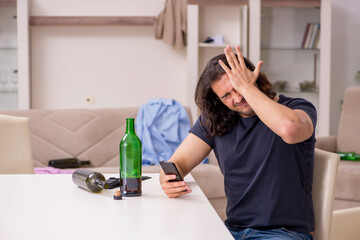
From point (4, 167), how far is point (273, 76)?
304 centimetres

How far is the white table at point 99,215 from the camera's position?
3.58 feet

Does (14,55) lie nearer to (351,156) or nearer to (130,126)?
(351,156)

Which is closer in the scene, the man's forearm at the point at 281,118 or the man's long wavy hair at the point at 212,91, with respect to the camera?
the man's forearm at the point at 281,118

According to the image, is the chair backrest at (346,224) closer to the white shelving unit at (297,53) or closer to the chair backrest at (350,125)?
the chair backrest at (350,125)

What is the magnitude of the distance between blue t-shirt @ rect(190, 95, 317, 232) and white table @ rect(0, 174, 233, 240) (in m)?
0.17

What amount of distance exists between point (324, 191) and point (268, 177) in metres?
0.18

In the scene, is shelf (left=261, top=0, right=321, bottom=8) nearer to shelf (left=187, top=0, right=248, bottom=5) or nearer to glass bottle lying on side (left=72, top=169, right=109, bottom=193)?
shelf (left=187, top=0, right=248, bottom=5)

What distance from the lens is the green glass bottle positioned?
4.88ft

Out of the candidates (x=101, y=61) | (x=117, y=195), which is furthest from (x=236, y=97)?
(x=101, y=61)

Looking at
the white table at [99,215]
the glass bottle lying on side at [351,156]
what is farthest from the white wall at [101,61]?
the white table at [99,215]

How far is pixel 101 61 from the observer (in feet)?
15.7

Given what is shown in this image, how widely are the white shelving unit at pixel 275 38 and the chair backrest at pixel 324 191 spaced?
9.82ft

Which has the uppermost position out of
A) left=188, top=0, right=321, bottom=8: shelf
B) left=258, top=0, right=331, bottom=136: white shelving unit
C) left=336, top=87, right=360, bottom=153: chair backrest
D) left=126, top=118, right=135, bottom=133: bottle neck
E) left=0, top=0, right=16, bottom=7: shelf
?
left=188, top=0, right=321, bottom=8: shelf

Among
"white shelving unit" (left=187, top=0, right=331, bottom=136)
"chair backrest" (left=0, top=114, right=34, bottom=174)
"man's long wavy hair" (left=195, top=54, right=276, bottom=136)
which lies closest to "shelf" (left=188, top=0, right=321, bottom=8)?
"white shelving unit" (left=187, top=0, right=331, bottom=136)
